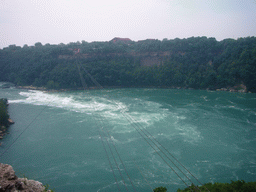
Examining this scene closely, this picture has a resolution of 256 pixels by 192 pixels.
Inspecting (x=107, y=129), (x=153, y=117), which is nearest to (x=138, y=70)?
(x=153, y=117)

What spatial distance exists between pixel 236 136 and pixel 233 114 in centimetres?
590

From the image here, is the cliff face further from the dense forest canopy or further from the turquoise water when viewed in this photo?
the dense forest canopy

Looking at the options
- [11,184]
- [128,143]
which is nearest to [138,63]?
[128,143]

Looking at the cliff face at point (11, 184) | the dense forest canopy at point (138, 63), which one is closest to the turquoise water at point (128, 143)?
the cliff face at point (11, 184)

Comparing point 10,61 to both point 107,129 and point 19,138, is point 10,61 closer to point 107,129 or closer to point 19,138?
point 19,138

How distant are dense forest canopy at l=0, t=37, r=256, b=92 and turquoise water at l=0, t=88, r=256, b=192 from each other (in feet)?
34.7

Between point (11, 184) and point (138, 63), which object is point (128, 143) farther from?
point (138, 63)

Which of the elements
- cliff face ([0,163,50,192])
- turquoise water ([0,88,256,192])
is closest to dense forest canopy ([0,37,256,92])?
turquoise water ([0,88,256,192])

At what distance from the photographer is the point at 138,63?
40.2 m

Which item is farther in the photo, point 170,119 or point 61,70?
point 61,70

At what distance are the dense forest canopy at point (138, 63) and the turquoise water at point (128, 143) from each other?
1058 centimetres

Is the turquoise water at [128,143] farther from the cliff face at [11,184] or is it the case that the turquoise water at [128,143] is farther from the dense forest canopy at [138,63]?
the dense forest canopy at [138,63]

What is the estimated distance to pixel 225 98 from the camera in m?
25.8

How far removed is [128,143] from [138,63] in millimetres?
29444
